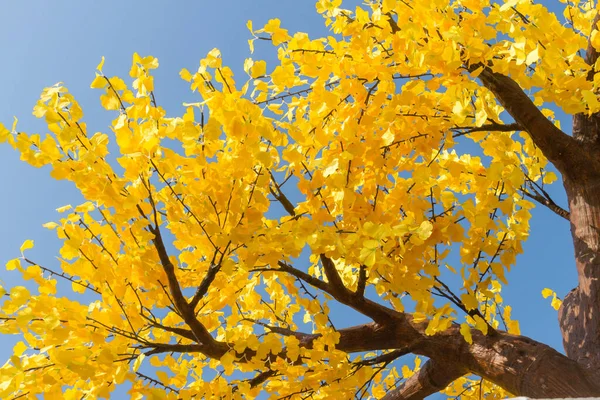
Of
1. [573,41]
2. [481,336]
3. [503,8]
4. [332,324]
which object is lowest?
[481,336]

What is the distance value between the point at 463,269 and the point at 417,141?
1.75ft

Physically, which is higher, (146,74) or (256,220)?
(146,74)

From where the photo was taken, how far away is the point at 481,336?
2484 millimetres

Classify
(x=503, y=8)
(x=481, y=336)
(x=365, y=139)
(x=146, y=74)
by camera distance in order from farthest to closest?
(x=481, y=336), (x=365, y=139), (x=146, y=74), (x=503, y=8)

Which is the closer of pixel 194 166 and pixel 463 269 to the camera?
pixel 194 166

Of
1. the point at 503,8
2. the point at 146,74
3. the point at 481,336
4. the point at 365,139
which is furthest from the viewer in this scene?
the point at 481,336

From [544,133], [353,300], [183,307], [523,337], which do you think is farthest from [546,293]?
[183,307]

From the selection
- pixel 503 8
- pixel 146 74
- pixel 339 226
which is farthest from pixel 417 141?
pixel 146 74

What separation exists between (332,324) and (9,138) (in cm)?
157

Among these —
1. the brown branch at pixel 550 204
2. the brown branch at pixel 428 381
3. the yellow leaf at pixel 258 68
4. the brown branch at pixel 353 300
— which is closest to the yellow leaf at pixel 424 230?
→ the yellow leaf at pixel 258 68

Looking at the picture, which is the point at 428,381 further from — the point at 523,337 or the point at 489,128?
the point at 489,128

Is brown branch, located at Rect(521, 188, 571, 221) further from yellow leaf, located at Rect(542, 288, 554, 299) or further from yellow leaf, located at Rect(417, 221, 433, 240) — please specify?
yellow leaf, located at Rect(417, 221, 433, 240)

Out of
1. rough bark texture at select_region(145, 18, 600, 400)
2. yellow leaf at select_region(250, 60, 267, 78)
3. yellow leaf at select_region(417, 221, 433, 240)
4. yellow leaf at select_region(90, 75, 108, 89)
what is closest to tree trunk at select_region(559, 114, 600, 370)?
rough bark texture at select_region(145, 18, 600, 400)

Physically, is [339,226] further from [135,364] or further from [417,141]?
[135,364]
